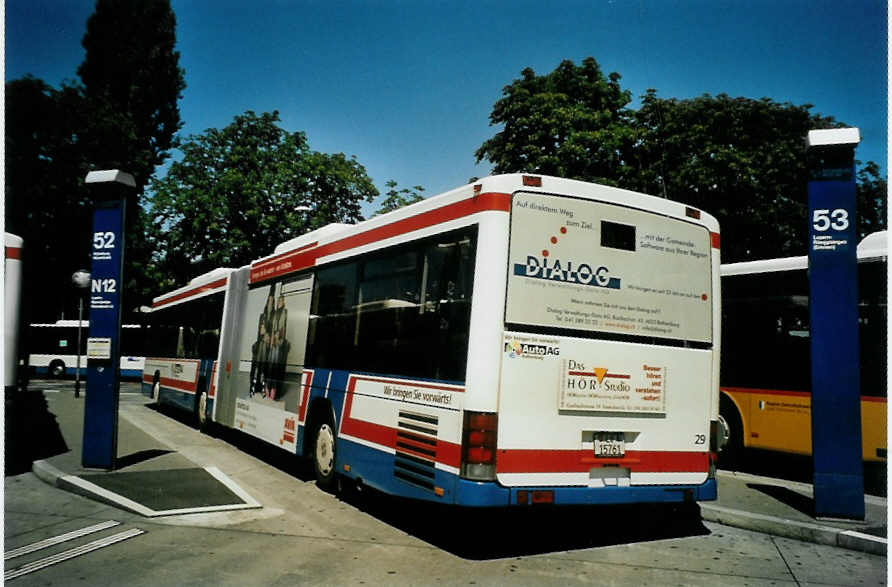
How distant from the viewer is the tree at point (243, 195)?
31.2 metres

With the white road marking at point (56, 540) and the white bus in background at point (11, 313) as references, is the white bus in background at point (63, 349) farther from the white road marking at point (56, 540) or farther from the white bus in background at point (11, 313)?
the white road marking at point (56, 540)

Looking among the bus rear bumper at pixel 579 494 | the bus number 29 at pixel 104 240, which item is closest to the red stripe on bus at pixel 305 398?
the bus number 29 at pixel 104 240

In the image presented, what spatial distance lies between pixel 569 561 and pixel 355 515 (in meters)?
2.53

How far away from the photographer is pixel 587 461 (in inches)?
235

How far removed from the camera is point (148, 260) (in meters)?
32.6

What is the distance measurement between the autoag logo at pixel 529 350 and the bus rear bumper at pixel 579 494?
1030mm

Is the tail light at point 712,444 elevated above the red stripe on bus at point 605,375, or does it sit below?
below

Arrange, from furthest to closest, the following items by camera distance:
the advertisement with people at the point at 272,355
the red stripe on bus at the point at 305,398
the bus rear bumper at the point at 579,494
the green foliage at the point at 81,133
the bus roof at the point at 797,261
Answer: the green foliage at the point at 81,133 < the advertisement with people at the point at 272,355 < the bus roof at the point at 797,261 < the red stripe on bus at the point at 305,398 < the bus rear bumper at the point at 579,494

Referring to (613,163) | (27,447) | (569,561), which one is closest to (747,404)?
(569,561)

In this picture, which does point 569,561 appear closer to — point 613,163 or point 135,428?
point 135,428

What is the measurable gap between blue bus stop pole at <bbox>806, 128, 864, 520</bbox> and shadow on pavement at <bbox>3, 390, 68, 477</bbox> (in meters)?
8.99

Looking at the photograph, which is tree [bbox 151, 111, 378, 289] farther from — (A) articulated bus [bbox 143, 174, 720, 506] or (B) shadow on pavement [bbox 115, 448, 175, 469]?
(A) articulated bus [bbox 143, 174, 720, 506]

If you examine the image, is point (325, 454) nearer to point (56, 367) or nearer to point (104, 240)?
point (104, 240)

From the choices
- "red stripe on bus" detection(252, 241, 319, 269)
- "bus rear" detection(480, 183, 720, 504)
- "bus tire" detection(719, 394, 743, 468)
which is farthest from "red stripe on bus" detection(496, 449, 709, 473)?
"red stripe on bus" detection(252, 241, 319, 269)
